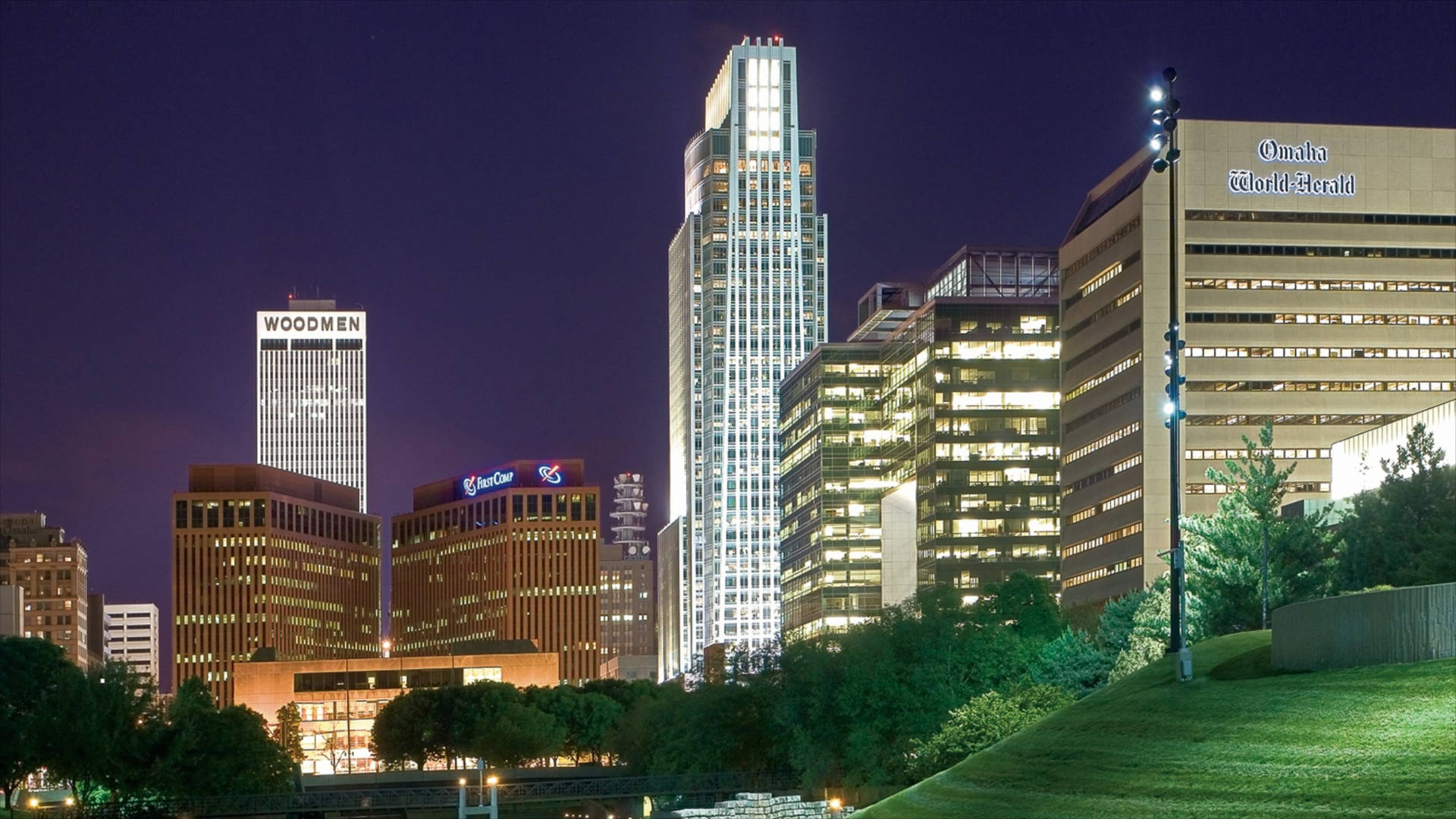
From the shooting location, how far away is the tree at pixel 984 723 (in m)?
101

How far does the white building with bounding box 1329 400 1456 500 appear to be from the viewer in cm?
12231

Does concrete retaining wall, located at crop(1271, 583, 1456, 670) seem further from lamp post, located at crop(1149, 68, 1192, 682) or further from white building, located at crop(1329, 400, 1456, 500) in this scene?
white building, located at crop(1329, 400, 1456, 500)

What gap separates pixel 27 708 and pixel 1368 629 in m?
130

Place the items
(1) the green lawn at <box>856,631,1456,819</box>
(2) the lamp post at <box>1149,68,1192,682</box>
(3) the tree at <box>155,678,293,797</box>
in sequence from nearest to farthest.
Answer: (1) the green lawn at <box>856,631,1456,819</box>
(2) the lamp post at <box>1149,68,1192,682</box>
(3) the tree at <box>155,678,293,797</box>

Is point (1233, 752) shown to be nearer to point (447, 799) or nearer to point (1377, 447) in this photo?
point (1377, 447)

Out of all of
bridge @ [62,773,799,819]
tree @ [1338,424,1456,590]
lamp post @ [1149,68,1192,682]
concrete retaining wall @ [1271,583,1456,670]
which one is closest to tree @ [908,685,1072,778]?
tree @ [1338,424,1456,590]

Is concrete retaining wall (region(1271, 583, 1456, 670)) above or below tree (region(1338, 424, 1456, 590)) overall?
below

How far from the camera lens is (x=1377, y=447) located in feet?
442

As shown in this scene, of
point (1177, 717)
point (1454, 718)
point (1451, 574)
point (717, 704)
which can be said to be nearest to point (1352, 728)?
point (1454, 718)

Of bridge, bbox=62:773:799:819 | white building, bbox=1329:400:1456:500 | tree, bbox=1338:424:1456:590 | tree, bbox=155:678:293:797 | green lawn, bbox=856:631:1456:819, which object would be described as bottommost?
bridge, bbox=62:773:799:819

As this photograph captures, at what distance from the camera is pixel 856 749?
121562 millimetres

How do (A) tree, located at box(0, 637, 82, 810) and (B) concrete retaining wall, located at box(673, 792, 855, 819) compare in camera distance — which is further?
(A) tree, located at box(0, 637, 82, 810)

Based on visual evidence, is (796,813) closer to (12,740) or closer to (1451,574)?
(1451,574)

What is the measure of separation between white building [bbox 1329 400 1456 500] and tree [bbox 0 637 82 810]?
319 feet
